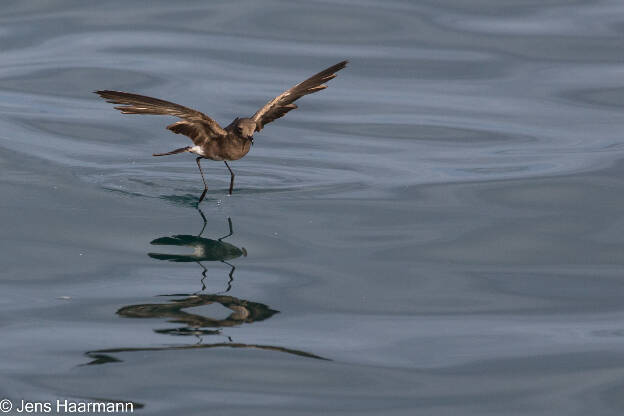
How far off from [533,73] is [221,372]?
8778mm

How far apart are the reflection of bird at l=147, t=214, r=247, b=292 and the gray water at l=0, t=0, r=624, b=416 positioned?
27mm

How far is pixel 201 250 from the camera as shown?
26.7ft

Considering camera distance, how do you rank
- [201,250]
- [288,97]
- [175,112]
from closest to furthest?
[201,250] → [175,112] → [288,97]

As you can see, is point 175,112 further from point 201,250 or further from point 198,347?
point 198,347

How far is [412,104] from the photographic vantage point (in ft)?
42.9

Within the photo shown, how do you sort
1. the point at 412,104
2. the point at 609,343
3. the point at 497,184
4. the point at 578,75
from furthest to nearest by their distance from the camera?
the point at 578,75 < the point at 412,104 < the point at 497,184 < the point at 609,343

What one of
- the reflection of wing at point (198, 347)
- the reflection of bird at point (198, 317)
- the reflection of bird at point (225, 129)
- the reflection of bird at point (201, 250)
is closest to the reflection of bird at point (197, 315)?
the reflection of bird at point (198, 317)

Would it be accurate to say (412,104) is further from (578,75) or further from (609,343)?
(609,343)

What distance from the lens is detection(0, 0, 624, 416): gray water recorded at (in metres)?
6.31

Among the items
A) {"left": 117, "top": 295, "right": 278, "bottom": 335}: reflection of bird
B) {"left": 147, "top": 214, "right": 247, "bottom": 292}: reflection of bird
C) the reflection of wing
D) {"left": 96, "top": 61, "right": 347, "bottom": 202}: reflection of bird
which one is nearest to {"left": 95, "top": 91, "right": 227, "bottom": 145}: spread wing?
{"left": 96, "top": 61, "right": 347, "bottom": 202}: reflection of bird

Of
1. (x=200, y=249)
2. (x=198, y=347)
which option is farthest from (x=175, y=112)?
(x=198, y=347)

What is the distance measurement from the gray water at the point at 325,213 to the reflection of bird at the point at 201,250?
0.03 metres

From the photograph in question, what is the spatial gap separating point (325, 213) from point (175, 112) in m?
1.47

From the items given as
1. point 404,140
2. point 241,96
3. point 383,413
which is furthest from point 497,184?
point 383,413
